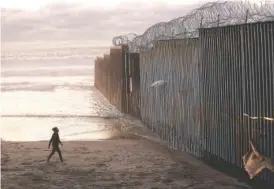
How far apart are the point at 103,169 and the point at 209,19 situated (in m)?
3.98

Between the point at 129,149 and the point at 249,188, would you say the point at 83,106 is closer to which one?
the point at 129,149

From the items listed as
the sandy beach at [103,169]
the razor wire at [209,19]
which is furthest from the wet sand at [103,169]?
the razor wire at [209,19]

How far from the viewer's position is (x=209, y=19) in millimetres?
10797

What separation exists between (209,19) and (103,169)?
398 cm

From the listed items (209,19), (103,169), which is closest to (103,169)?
(103,169)

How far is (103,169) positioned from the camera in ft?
35.0

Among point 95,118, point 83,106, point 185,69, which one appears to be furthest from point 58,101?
point 185,69

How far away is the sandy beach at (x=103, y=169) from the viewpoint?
9.34m

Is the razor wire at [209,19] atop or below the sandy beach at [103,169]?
atop

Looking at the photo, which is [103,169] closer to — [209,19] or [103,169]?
[103,169]

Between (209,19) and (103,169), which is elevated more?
(209,19)

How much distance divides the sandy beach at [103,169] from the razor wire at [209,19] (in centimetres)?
305

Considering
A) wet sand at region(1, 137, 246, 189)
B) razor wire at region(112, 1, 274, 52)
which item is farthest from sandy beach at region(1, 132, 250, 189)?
razor wire at region(112, 1, 274, 52)

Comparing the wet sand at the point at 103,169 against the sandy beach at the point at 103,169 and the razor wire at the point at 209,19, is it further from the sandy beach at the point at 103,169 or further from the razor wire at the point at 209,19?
the razor wire at the point at 209,19
